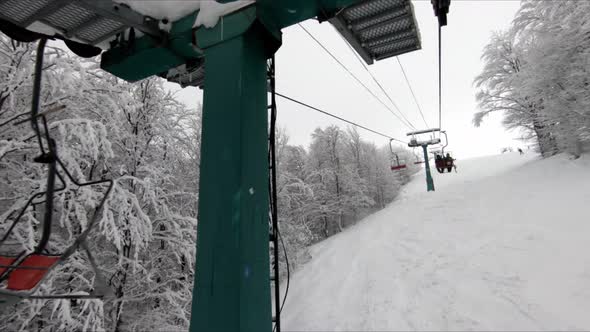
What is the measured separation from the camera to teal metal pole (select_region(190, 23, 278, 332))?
178 cm

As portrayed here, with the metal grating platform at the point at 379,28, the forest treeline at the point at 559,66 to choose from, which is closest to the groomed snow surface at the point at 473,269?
the forest treeline at the point at 559,66

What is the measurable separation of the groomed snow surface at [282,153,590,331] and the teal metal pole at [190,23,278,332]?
6038 mm

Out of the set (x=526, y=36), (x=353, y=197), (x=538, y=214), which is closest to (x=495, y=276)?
(x=538, y=214)

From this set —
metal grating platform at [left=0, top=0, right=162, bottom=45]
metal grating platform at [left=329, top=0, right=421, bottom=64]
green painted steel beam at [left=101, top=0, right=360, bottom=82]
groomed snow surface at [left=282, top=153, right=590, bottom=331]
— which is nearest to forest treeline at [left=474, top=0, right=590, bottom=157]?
groomed snow surface at [left=282, top=153, right=590, bottom=331]

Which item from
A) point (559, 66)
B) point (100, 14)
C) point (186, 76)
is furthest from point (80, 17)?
point (559, 66)

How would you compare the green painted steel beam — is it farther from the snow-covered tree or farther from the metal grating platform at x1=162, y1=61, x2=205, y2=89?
the snow-covered tree

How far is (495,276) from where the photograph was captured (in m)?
7.14

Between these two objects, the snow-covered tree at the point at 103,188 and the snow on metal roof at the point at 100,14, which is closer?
the snow on metal roof at the point at 100,14

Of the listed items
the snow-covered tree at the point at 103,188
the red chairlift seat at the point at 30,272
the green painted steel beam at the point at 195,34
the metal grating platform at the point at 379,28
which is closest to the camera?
the red chairlift seat at the point at 30,272

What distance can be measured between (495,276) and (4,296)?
8996mm

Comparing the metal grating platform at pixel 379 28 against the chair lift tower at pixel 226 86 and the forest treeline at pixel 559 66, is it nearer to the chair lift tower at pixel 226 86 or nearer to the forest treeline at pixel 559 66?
the chair lift tower at pixel 226 86

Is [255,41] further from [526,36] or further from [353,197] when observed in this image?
[353,197]

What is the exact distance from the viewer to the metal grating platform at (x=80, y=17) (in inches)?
77.4

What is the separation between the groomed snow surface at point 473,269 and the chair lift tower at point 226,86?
603 centimetres
